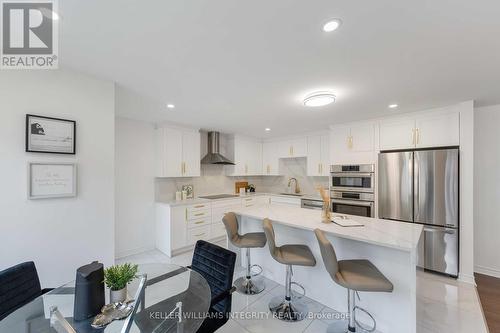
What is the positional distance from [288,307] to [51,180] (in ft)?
8.44

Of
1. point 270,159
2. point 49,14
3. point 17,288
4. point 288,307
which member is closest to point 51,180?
point 17,288

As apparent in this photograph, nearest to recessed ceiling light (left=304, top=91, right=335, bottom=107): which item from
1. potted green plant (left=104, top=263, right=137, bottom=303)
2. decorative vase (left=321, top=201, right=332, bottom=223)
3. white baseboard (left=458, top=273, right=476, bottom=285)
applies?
decorative vase (left=321, top=201, right=332, bottom=223)

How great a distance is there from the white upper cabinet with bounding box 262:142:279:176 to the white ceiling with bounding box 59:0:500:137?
2.86 m

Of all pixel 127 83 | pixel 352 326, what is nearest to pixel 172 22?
pixel 127 83

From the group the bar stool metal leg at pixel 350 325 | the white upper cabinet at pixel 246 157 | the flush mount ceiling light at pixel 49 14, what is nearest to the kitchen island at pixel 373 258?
the bar stool metal leg at pixel 350 325

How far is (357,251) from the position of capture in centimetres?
204

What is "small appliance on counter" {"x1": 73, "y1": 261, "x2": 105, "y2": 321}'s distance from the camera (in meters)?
1.17

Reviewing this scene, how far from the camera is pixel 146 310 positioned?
1403 mm

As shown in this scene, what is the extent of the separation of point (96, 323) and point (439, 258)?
13.1ft

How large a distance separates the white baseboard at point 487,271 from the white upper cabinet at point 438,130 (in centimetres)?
192

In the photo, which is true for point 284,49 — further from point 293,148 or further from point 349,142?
point 293,148

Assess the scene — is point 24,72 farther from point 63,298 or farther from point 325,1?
point 325,1

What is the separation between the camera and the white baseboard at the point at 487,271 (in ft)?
9.67

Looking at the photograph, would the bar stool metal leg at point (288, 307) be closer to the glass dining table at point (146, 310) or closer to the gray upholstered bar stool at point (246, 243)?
the gray upholstered bar stool at point (246, 243)
